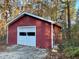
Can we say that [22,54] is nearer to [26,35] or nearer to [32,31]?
[32,31]

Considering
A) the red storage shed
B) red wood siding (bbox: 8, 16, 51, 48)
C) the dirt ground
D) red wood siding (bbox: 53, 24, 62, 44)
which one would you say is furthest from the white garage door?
the dirt ground

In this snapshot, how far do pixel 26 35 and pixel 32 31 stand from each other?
96 centimetres

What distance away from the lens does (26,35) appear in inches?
890

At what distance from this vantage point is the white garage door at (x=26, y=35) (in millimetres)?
22062

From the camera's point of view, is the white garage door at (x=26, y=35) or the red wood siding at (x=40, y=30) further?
the white garage door at (x=26, y=35)

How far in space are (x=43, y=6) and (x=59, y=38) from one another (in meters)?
16.8

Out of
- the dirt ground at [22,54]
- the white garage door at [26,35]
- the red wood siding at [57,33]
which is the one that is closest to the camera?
Answer: the dirt ground at [22,54]

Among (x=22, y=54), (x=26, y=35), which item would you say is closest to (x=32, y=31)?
(x=26, y=35)

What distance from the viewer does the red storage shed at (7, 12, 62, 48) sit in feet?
70.1

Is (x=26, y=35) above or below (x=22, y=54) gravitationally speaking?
above

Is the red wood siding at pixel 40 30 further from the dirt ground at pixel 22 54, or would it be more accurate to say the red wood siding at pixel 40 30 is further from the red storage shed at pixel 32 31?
the dirt ground at pixel 22 54

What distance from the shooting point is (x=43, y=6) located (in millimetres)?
40656

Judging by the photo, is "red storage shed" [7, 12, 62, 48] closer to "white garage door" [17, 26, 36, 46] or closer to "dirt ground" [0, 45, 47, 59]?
"white garage door" [17, 26, 36, 46]

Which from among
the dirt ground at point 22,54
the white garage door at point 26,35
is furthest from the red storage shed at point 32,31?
the dirt ground at point 22,54
